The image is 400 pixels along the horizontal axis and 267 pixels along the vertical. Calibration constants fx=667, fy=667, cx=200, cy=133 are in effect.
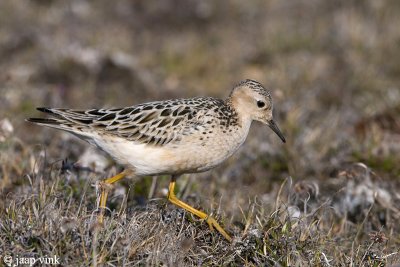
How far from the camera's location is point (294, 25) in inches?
539

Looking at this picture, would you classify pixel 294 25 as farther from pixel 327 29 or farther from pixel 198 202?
pixel 198 202

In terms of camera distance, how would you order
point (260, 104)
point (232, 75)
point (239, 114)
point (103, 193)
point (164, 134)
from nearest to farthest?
point (103, 193), point (164, 134), point (239, 114), point (260, 104), point (232, 75)

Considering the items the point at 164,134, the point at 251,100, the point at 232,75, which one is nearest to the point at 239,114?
the point at 251,100

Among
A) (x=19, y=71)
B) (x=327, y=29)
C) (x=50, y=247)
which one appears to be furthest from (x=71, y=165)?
(x=327, y=29)

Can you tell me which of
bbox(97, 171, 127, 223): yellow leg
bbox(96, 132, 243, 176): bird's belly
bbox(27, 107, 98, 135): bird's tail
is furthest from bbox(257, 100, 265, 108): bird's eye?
bbox(27, 107, 98, 135): bird's tail

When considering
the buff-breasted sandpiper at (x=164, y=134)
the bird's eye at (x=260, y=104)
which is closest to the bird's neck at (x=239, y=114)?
the buff-breasted sandpiper at (x=164, y=134)

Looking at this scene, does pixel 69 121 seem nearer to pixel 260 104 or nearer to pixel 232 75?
pixel 260 104

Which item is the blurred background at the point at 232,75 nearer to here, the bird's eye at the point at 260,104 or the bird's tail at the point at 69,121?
the bird's tail at the point at 69,121

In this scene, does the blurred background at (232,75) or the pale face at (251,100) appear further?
the blurred background at (232,75)

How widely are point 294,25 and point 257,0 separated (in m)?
2.00

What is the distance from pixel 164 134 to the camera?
18.8 feet

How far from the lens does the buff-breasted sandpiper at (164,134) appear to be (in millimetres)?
5605

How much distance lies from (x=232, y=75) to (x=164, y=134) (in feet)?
21.2

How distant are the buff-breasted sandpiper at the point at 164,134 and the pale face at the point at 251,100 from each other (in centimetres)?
7
